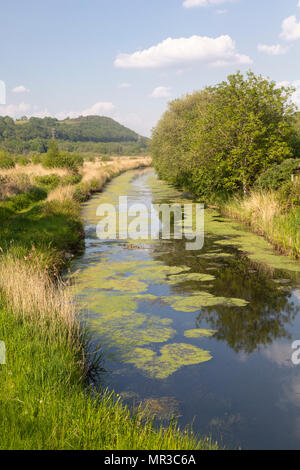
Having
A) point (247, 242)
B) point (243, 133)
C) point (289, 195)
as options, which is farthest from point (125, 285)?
point (243, 133)

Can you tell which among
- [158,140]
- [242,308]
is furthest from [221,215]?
[158,140]

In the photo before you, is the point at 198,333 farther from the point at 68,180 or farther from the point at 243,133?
the point at 68,180

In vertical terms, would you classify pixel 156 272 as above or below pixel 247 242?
below

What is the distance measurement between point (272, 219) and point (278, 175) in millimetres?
2188

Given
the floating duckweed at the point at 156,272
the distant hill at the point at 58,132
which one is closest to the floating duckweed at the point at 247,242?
the floating duckweed at the point at 156,272

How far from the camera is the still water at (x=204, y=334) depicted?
4480 millimetres

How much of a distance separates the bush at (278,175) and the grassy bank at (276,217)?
0.97 feet

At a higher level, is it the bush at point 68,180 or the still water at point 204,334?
the bush at point 68,180

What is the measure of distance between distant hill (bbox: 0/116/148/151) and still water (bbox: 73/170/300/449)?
6161 cm

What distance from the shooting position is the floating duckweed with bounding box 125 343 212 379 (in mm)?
5332

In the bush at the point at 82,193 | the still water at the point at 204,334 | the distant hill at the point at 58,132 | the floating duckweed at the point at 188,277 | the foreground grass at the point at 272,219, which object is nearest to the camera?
the still water at the point at 204,334

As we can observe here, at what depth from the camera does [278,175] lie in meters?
13.8

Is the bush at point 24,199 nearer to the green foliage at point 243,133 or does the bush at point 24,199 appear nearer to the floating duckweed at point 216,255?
the green foliage at point 243,133

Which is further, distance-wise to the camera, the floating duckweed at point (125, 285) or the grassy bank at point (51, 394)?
the floating duckweed at point (125, 285)
